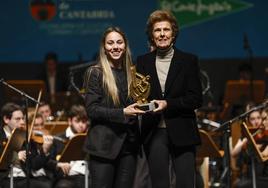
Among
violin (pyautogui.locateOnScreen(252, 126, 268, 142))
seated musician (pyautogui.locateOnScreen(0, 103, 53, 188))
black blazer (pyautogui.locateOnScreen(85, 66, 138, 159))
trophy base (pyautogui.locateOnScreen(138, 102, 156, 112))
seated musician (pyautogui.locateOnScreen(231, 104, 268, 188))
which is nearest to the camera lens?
trophy base (pyautogui.locateOnScreen(138, 102, 156, 112))

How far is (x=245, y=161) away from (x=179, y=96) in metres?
3.54

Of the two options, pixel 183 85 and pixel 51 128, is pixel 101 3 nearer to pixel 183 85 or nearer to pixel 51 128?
pixel 51 128

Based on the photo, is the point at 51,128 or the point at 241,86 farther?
the point at 241,86

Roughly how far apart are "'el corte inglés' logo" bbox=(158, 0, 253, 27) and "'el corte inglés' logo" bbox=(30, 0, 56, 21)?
187cm

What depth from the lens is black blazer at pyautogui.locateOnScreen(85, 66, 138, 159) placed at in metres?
6.65

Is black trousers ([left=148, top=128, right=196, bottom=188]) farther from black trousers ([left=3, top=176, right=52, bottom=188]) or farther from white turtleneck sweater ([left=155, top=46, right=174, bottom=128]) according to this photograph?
black trousers ([left=3, top=176, right=52, bottom=188])

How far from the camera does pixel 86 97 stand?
22.3ft

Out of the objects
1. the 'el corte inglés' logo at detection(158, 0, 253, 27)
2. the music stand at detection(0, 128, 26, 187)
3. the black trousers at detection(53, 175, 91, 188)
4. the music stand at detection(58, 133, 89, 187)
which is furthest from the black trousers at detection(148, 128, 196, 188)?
the 'el corte inglés' logo at detection(158, 0, 253, 27)

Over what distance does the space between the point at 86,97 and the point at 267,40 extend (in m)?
8.32

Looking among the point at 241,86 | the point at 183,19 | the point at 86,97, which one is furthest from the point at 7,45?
the point at 86,97

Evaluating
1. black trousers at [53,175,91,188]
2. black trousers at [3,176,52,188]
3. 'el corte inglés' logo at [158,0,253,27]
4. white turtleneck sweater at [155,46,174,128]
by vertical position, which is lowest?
black trousers at [53,175,91,188]

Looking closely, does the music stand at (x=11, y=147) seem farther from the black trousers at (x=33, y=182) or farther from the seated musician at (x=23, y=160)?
the black trousers at (x=33, y=182)

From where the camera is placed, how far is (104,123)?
6750 millimetres

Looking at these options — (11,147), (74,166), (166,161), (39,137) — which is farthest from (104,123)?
(74,166)
